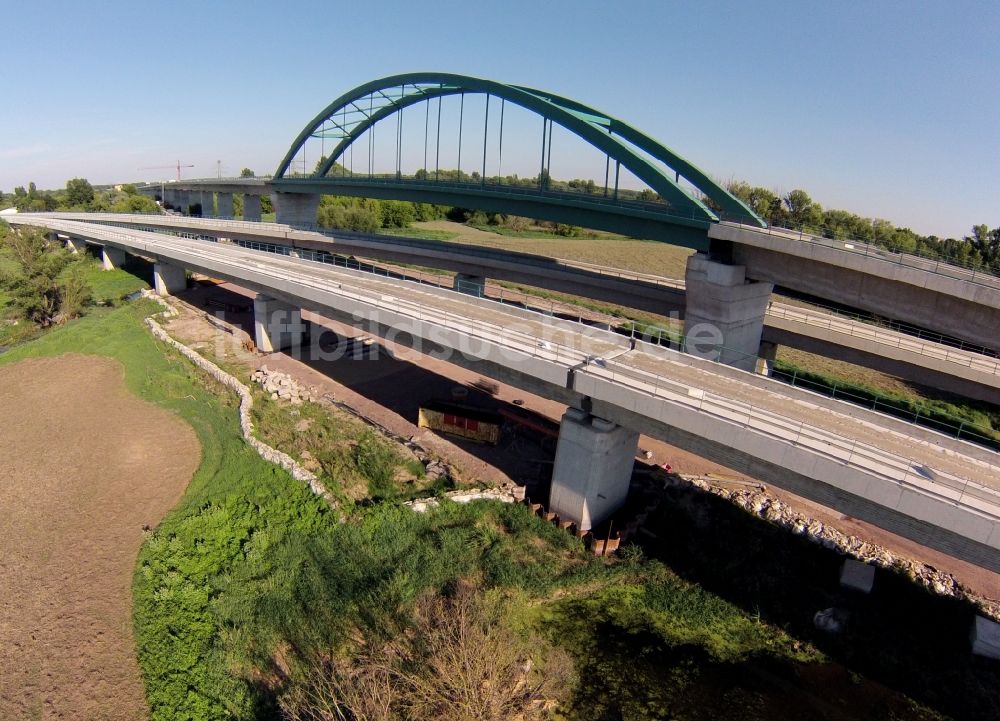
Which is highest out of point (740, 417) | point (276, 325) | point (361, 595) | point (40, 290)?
point (740, 417)

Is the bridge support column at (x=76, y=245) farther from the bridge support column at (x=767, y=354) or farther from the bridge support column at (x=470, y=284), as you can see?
the bridge support column at (x=767, y=354)

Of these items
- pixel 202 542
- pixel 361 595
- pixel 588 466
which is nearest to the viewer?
pixel 361 595

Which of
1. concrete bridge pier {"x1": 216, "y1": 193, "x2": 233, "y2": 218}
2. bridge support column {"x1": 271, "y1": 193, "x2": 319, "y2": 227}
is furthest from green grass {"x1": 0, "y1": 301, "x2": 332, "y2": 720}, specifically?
concrete bridge pier {"x1": 216, "y1": 193, "x2": 233, "y2": 218}

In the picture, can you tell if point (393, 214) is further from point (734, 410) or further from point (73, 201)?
point (734, 410)

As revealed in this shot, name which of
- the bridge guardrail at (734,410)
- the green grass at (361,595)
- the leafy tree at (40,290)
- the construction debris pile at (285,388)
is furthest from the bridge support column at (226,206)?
the green grass at (361,595)

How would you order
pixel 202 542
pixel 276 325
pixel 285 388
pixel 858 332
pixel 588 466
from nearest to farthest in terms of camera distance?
pixel 202 542 → pixel 588 466 → pixel 858 332 → pixel 285 388 → pixel 276 325

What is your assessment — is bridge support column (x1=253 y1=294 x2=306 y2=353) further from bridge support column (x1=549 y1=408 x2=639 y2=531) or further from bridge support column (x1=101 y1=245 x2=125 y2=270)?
bridge support column (x1=101 y1=245 x2=125 y2=270)

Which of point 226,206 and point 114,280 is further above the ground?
point 226,206

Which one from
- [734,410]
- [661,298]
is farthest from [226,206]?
[734,410]
